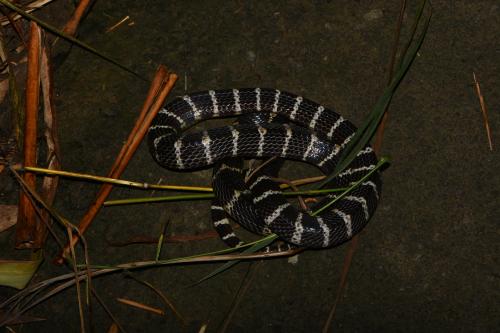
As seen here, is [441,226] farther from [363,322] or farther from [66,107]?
[66,107]

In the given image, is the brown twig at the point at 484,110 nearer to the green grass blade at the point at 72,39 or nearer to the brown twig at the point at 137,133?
the brown twig at the point at 137,133

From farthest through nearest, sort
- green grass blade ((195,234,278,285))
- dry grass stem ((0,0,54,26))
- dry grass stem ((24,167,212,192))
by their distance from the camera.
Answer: dry grass stem ((0,0,54,26)), dry grass stem ((24,167,212,192)), green grass blade ((195,234,278,285))

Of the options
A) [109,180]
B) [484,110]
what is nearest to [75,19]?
[109,180]

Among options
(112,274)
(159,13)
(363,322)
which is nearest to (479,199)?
(363,322)

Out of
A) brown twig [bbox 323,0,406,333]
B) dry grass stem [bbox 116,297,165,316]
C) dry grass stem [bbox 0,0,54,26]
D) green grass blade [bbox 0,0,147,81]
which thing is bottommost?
dry grass stem [bbox 116,297,165,316]

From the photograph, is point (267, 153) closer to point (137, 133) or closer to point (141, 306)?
point (137, 133)

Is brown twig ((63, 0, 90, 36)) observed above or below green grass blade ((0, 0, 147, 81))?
above

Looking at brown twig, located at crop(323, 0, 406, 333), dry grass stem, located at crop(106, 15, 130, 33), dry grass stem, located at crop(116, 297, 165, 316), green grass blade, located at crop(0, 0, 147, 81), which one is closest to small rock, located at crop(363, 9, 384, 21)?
brown twig, located at crop(323, 0, 406, 333)

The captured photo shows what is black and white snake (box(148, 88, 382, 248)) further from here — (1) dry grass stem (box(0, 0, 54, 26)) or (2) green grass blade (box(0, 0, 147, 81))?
(1) dry grass stem (box(0, 0, 54, 26))
